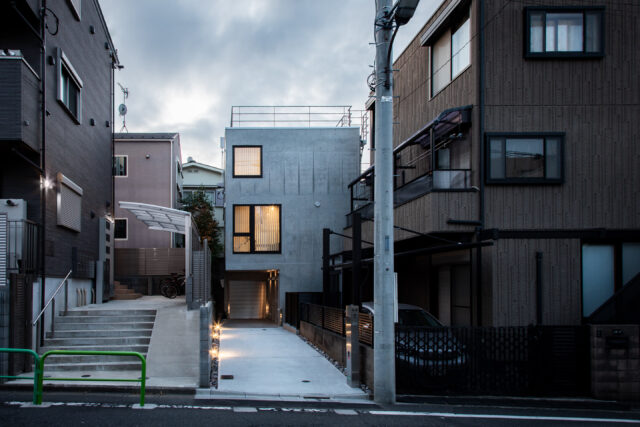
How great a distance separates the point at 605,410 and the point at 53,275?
1200 centimetres

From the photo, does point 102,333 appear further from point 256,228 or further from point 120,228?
point 120,228

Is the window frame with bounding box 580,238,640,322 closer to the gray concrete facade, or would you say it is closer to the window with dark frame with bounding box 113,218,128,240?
the gray concrete facade

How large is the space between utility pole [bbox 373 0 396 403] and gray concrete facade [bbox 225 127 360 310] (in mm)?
14452

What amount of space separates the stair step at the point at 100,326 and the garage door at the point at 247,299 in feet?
52.3

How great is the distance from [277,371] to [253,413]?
12.6 feet

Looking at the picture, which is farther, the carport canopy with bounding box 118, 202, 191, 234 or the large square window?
the carport canopy with bounding box 118, 202, 191, 234

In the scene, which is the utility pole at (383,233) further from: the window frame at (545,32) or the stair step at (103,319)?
the stair step at (103,319)

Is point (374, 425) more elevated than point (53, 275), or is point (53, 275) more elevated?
point (53, 275)

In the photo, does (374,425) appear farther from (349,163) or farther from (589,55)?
(349,163)

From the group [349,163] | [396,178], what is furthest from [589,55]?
[349,163]

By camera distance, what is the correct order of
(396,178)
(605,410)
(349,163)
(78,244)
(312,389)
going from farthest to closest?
(349,163)
(396,178)
(78,244)
(312,389)
(605,410)

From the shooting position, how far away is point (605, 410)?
32.2ft

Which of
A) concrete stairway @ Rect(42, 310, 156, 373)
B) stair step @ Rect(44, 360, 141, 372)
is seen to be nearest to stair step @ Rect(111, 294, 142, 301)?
concrete stairway @ Rect(42, 310, 156, 373)

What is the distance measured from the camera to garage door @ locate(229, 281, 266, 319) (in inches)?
1172
